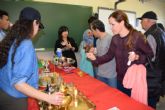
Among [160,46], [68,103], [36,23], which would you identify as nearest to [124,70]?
[160,46]

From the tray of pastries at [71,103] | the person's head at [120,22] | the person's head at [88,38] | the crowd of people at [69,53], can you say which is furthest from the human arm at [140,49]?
the person's head at [88,38]

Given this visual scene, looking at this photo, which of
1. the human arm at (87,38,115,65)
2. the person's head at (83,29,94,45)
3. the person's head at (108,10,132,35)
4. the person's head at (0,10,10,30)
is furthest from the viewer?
the person's head at (83,29,94,45)

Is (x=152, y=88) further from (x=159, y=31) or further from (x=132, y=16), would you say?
(x=132, y=16)

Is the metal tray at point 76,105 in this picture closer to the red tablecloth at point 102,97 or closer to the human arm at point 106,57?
the red tablecloth at point 102,97

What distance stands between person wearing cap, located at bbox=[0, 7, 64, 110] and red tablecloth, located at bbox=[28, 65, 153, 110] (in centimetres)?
24

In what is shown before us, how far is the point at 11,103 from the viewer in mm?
1327

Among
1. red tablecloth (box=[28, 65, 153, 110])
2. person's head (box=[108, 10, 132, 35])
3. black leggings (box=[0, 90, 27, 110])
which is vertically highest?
person's head (box=[108, 10, 132, 35])

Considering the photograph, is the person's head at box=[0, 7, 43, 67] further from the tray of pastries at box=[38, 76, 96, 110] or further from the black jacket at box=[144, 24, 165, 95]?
the black jacket at box=[144, 24, 165, 95]

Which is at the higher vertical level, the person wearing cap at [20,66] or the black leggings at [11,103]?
the person wearing cap at [20,66]

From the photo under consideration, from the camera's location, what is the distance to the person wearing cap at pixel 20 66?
119 centimetres

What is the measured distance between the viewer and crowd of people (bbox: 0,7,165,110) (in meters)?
1.21

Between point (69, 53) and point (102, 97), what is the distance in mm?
2186

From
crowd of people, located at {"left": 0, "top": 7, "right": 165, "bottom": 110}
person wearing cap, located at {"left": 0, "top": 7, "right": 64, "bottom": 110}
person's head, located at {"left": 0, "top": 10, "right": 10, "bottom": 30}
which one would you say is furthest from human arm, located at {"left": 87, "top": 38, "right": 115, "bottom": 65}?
person's head, located at {"left": 0, "top": 10, "right": 10, "bottom": 30}

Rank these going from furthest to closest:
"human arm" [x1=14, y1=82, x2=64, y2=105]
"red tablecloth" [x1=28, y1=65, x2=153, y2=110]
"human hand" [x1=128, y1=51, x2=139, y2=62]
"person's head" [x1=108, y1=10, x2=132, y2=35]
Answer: "person's head" [x1=108, y1=10, x2=132, y2=35] < "human hand" [x1=128, y1=51, x2=139, y2=62] < "red tablecloth" [x1=28, y1=65, x2=153, y2=110] < "human arm" [x1=14, y1=82, x2=64, y2=105]
